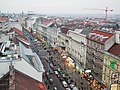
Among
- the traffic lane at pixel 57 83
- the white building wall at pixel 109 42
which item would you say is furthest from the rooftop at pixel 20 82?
the white building wall at pixel 109 42

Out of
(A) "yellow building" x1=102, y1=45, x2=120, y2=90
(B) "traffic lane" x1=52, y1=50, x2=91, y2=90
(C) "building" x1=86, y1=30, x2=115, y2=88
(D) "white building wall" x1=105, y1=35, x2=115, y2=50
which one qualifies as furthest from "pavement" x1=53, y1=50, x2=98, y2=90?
(D) "white building wall" x1=105, y1=35, x2=115, y2=50

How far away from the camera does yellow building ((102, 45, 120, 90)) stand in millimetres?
60156

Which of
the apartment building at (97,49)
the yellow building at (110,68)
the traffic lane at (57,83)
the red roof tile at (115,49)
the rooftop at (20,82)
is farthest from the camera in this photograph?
the apartment building at (97,49)

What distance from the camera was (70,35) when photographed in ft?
379

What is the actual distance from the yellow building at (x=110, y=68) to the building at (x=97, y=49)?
2.70 meters

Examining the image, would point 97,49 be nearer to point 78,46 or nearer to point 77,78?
point 77,78

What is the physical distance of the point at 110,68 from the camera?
2525 inches

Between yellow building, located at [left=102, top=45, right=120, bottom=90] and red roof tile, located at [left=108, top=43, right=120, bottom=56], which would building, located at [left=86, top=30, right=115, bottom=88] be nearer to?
red roof tile, located at [left=108, top=43, right=120, bottom=56]

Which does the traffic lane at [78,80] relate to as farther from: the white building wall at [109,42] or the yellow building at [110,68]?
the white building wall at [109,42]

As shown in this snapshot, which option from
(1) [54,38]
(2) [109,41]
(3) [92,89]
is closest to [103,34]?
(2) [109,41]

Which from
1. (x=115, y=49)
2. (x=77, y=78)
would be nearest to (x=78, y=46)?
(x=77, y=78)

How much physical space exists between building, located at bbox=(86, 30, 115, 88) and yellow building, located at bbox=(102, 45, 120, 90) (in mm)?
2695

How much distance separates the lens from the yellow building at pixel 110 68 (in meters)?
60.2

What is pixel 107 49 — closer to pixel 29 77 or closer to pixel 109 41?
pixel 109 41
